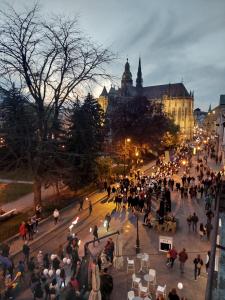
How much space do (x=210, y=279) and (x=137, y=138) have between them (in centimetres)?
4831

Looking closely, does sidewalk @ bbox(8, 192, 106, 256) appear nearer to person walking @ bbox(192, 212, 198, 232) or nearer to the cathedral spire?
person walking @ bbox(192, 212, 198, 232)

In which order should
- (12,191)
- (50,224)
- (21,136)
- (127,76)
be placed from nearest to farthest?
(50,224)
(21,136)
(12,191)
(127,76)

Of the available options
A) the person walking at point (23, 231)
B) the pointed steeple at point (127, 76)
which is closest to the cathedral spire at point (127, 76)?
the pointed steeple at point (127, 76)

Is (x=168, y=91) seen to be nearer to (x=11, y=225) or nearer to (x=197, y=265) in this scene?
(x=11, y=225)

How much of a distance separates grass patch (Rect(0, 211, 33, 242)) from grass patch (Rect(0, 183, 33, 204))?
5.10 meters

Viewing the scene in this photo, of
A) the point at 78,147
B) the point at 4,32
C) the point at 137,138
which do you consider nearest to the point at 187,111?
the point at 137,138

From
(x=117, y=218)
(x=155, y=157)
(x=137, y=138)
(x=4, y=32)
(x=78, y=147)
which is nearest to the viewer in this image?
(x=4, y=32)

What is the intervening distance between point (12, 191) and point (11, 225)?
11.3m

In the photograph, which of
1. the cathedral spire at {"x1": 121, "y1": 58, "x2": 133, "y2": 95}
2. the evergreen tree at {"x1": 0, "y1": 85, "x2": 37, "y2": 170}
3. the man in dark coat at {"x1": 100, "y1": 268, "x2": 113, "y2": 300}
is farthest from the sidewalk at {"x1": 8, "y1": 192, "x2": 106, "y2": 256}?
the cathedral spire at {"x1": 121, "y1": 58, "x2": 133, "y2": 95}

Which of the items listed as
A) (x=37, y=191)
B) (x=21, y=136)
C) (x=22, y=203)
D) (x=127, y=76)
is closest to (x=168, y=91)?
(x=127, y=76)

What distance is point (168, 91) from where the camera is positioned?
122062 millimetres

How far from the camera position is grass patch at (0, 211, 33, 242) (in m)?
19.5

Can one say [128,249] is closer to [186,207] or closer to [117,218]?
[117,218]

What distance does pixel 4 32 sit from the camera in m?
21.8
